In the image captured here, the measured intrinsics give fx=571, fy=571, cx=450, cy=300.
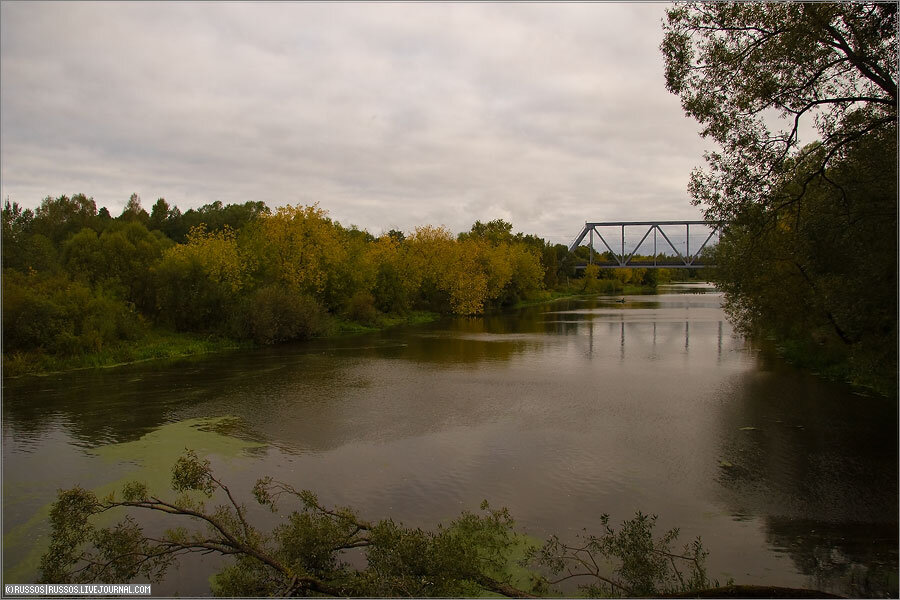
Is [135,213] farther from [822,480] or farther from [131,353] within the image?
[822,480]

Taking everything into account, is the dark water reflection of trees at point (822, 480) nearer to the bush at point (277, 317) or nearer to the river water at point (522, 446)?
the river water at point (522, 446)

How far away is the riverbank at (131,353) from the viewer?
64.5 ft

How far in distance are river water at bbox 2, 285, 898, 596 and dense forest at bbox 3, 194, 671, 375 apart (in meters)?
3.06

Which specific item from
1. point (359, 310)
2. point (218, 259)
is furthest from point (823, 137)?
point (359, 310)

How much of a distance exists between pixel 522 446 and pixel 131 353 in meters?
17.9

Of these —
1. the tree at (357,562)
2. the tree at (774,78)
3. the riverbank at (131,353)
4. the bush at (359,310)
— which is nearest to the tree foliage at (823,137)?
the tree at (774,78)

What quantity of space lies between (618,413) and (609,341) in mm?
15684

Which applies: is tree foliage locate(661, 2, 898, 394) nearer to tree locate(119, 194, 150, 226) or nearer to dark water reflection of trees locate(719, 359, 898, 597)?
dark water reflection of trees locate(719, 359, 898, 597)

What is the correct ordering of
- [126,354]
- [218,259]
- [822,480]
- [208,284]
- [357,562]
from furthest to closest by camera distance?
1. [218,259]
2. [208,284]
3. [126,354]
4. [822,480]
5. [357,562]

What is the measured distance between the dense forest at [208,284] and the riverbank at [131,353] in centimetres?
7

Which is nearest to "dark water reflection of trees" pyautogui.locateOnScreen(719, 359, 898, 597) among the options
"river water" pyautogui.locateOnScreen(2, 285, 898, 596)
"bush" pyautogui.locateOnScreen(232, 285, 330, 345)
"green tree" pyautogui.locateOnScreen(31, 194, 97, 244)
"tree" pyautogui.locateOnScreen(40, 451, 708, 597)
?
"river water" pyautogui.locateOnScreen(2, 285, 898, 596)

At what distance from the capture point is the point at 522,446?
1148 cm

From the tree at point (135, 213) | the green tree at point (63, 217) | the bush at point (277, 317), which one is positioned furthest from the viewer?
the tree at point (135, 213)

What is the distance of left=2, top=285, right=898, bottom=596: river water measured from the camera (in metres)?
7.67
